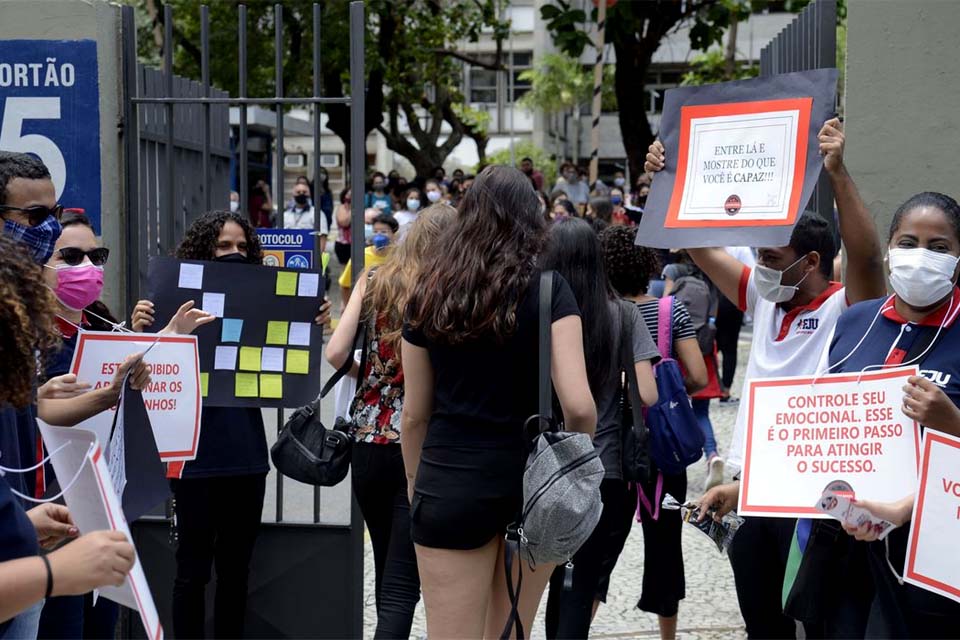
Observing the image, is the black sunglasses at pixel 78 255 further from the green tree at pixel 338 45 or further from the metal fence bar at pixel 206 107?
the green tree at pixel 338 45

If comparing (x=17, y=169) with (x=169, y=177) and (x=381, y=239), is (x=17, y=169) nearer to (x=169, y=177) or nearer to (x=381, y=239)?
(x=169, y=177)

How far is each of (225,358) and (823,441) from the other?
2.56 meters

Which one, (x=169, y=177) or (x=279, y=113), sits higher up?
(x=279, y=113)

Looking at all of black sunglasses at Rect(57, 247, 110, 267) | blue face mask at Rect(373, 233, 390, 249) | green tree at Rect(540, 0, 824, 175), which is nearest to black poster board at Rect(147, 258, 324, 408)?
black sunglasses at Rect(57, 247, 110, 267)

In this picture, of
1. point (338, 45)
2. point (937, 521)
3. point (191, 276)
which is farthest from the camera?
point (338, 45)

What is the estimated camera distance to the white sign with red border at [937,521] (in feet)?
9.75

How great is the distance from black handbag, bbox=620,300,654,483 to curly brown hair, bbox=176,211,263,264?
1621 millimetres

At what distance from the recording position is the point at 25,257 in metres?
2.52

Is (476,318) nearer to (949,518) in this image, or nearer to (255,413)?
(949,518)

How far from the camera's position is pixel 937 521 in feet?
9.89

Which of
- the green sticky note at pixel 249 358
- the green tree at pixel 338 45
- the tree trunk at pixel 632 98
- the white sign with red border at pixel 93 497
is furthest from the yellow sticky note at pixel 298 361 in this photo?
the green tree at pixel 338 45

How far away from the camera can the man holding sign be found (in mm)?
3852

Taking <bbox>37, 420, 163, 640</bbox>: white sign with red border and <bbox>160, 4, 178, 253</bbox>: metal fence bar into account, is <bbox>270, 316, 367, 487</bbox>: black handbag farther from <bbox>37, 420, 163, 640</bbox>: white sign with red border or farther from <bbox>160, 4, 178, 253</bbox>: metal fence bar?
<bbox>37, 420, 163, 640</bbox>: white sign with red border

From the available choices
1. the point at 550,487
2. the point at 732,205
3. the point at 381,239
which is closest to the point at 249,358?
the point at 550,487
